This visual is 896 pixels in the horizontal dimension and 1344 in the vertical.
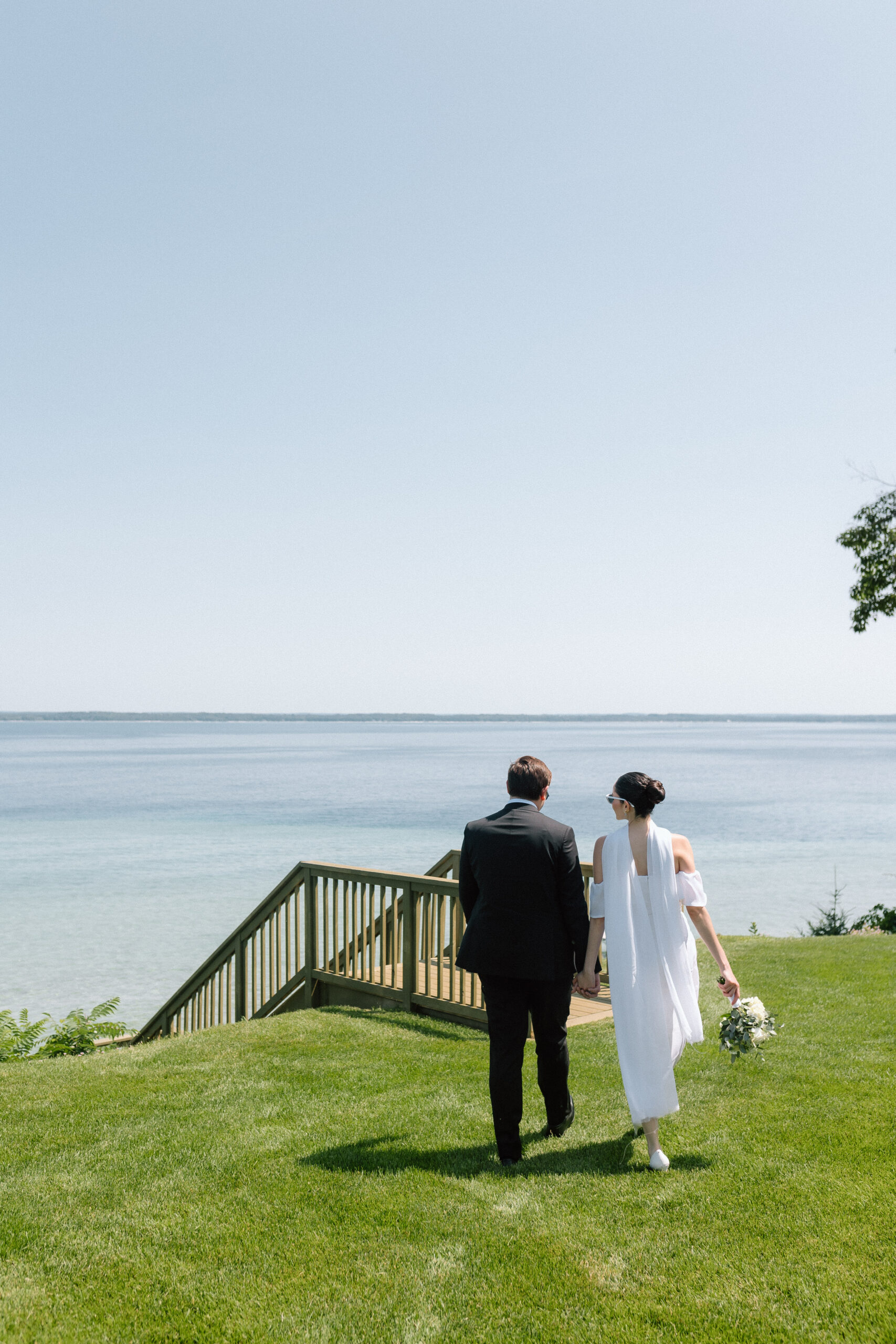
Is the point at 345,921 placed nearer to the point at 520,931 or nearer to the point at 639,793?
the point at 520,931

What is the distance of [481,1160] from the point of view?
5090 mm

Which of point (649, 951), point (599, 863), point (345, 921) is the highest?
point (599, 863)

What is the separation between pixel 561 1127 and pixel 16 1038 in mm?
8255

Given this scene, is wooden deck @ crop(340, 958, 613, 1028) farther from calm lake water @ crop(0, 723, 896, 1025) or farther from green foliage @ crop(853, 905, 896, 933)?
calm lake water @ crop(0, 723, 896, 1025)

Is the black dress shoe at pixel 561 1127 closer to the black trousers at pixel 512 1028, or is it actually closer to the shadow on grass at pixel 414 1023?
the black trousers at pixel 512 1028

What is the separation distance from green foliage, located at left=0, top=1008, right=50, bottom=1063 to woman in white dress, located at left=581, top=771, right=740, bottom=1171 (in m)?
8.49

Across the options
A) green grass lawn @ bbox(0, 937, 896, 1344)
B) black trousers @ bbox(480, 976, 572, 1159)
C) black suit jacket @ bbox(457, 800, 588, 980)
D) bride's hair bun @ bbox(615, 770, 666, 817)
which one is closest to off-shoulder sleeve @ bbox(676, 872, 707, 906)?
bride's hair bun @ bbox(615, 770, 666, 817)

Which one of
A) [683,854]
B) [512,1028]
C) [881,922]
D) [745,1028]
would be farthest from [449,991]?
[881,922]

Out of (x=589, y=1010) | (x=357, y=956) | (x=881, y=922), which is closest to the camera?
(x=589, y=1010)

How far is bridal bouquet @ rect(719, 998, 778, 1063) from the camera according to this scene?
5.16 metres

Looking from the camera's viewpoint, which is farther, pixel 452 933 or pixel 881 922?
pixel 881 922

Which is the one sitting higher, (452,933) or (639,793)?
(639,793)

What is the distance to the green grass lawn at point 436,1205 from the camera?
3.53m

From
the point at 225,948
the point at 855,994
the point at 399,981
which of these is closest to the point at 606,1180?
the point at 399,981
